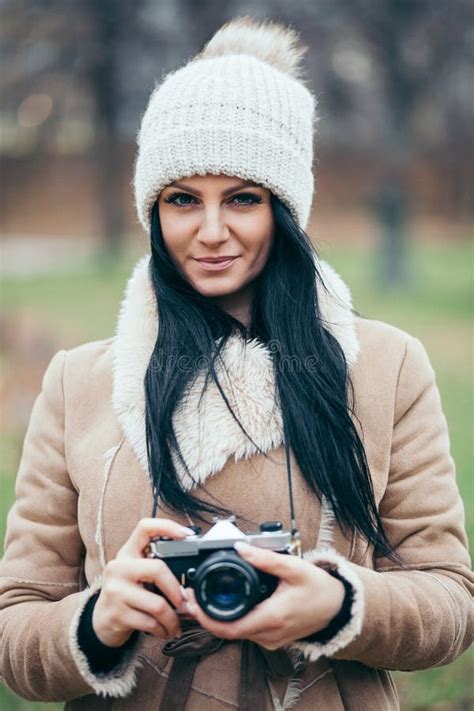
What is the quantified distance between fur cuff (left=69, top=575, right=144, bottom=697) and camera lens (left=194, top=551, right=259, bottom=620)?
0.31 m

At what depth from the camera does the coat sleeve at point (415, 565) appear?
1905 millimetres

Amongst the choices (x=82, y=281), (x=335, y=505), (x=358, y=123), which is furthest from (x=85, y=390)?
(x=358, y=123)

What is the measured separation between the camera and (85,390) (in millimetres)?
2260

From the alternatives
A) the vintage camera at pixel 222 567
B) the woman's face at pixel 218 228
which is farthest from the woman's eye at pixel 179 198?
the vintage camera at pixel 222 567

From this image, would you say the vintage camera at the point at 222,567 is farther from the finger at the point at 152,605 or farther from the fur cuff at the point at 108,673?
the fur cuff at the point at 108,673

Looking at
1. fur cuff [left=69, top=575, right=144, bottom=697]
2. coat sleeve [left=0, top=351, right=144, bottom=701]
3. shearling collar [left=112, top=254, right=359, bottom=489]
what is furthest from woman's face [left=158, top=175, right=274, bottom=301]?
fur cuff [left=69, top=575, right=144, bottom=697]

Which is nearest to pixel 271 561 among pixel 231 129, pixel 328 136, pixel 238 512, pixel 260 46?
pixel 238 512

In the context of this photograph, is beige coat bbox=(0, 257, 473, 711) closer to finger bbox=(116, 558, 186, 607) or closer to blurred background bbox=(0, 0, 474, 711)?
finger bbox=(116, 558, 186, 607)

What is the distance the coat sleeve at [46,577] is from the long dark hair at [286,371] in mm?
225

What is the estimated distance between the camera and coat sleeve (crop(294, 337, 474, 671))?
1905mm

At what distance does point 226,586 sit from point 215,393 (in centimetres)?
52

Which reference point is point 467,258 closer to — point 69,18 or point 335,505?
point 69,18

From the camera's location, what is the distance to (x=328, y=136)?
22.4 metres

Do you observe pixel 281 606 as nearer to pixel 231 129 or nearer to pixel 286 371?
pixel 286 371
